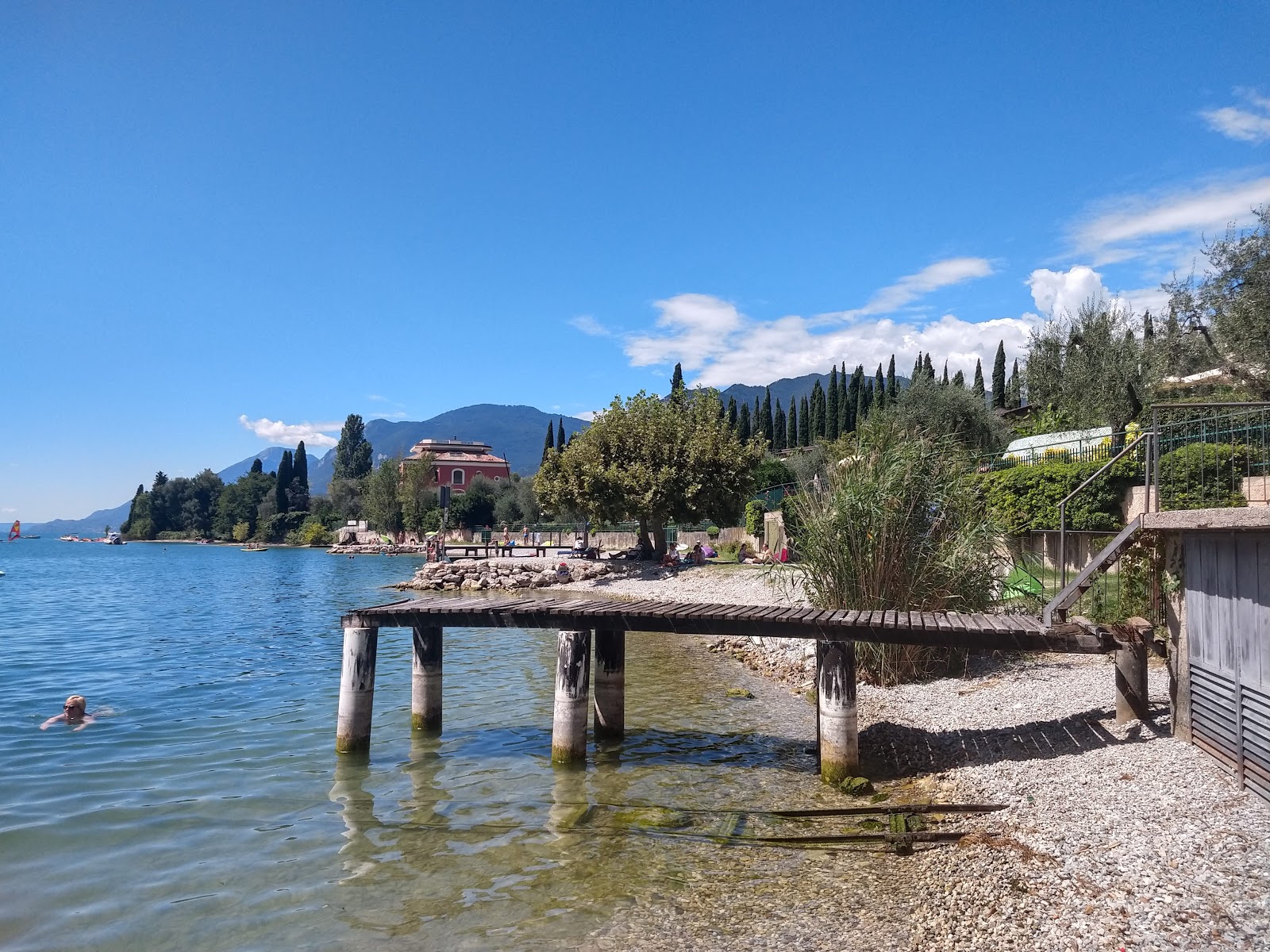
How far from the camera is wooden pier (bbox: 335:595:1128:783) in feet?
29.8

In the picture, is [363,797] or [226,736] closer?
[363,797]

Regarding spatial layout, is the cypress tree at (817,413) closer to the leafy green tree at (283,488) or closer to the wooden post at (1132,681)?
the wooden post at (1132,681)

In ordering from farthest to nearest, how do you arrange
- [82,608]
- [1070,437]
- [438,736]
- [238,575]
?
[238,575] → [82,608] → [1070,437] → [438,736]

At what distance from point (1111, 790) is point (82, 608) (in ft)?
128

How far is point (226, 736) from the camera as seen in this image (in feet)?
41.1

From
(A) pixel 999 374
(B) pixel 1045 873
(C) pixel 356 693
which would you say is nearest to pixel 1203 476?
(B) pixel 1045 873

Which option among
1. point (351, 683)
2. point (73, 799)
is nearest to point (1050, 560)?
point (351, 683)

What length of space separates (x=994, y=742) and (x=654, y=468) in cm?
2676

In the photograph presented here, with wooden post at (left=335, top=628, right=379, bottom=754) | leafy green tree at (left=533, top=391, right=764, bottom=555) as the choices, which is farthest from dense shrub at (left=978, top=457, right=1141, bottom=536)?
leafy green tree at (left=533, top=391, right=764, bottom=555)

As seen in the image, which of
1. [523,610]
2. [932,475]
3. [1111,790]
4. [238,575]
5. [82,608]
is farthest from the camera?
[238,575]

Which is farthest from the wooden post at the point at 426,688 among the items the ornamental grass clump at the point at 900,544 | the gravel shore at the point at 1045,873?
the gravel shore at the point at 1045,873

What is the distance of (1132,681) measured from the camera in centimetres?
884

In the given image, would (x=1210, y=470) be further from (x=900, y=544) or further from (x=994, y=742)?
(x=994, y=742)

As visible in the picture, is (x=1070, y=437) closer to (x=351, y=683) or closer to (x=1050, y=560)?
(x=1050, y=560)
